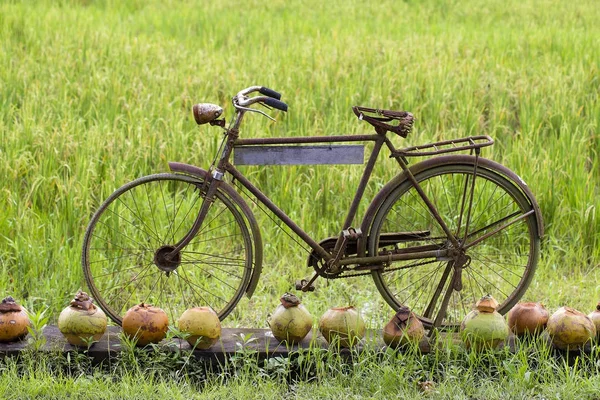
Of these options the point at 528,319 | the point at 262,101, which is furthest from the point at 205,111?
the point at 528,319

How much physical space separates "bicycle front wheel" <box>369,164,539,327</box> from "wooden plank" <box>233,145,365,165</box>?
0.82ft

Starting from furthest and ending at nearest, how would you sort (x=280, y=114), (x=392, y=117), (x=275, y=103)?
(x=280, y=114) < (x=392, y=117) < (x=275, y=103)

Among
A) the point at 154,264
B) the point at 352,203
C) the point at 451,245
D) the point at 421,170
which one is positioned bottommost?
the point at 154,264

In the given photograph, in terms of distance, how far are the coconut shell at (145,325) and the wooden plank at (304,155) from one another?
2.53 ft

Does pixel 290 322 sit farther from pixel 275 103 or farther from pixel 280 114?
pixel 280 114

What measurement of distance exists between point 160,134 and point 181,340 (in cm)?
226

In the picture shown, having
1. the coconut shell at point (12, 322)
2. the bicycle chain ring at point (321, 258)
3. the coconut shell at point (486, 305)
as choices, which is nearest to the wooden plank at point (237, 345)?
the coconut shell at point (12, 322)

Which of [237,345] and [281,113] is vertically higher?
[281,113]

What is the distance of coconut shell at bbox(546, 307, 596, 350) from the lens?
359cm

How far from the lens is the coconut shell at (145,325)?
359 centimetres

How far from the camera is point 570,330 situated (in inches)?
141

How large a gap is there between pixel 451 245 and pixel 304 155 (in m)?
0.78

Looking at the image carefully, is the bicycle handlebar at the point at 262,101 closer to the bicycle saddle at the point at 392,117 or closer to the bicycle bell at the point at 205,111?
A: the bicycle bell at the point at 205,111

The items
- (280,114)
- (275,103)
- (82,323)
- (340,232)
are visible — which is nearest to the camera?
(82,323)
